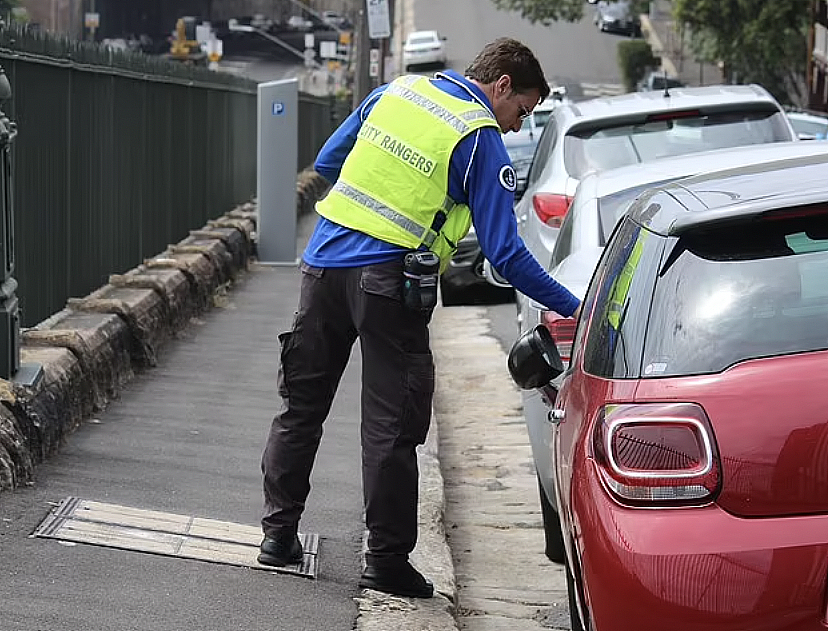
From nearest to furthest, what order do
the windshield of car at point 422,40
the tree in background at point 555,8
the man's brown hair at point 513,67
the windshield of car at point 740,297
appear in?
the windshield of car at point 740,297, the man's brown hair at point 513,67, the tree in background at point 555,8, the windshield of car at point 422,40

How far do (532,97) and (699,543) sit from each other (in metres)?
2.55

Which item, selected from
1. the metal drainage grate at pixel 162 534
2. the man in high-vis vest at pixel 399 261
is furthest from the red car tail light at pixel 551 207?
the man in high-vis vest at pixel 399 261

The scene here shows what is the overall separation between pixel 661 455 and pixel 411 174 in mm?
2112

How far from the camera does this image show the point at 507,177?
17.9 feet

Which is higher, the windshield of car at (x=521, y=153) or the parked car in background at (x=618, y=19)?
the parked car in background at (x=618, y=19)

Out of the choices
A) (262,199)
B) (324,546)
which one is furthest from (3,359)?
(262,199)

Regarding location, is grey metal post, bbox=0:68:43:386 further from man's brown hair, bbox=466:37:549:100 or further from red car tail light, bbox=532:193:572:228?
red car tail light, bbox=532:193:572:228

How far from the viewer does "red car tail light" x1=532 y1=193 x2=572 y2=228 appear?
10500 millimetres

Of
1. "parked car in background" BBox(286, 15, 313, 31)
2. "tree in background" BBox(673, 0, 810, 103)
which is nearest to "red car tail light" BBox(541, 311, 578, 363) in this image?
"tree in background" BBox(673, 0, 810, 103)

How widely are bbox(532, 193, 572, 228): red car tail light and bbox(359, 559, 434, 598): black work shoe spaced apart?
5005 millimetres

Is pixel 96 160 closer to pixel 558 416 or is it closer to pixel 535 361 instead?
pixel 535 361

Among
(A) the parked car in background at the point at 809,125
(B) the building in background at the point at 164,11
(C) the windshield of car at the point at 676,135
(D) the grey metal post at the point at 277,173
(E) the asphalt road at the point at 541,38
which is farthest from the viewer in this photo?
(E) the asphalt road at the point at 541,38

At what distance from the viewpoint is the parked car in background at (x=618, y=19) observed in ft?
230

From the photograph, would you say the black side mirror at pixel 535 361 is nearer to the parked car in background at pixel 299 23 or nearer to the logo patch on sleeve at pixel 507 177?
the logo patch on sleeve at pixel 507 177
